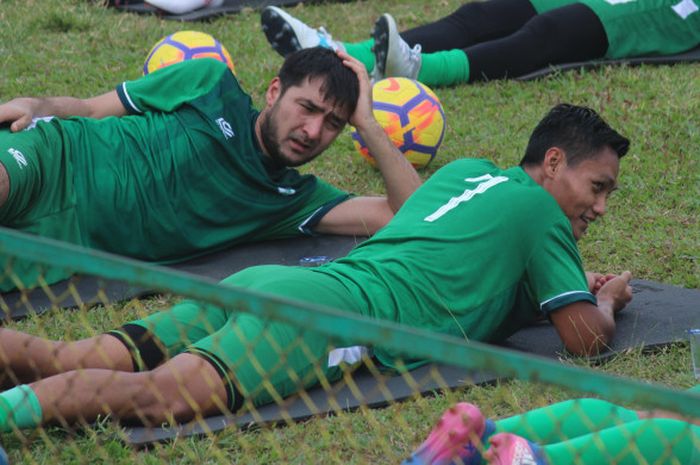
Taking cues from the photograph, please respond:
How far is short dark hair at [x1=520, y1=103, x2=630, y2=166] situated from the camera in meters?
4.31

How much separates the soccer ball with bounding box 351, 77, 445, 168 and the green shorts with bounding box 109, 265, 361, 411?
2.18m

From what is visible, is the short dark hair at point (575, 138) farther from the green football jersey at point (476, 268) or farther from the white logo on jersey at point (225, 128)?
the white logo on jersey at point (225, 128)

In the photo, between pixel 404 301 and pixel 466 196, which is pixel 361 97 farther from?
pixel 404 301

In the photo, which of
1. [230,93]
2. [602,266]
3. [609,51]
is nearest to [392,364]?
[602,266]

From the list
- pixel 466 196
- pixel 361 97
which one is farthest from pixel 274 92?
pixel 466 196

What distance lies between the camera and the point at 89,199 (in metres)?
4.86

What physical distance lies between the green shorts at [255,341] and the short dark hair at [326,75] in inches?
50.0

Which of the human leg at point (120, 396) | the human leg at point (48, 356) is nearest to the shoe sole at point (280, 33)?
the human leg at point (48, 356)

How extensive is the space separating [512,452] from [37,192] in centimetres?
252

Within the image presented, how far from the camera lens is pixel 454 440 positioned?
9.90 ft

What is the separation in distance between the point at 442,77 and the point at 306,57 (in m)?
2.27

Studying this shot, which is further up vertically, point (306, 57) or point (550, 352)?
point (306, 57)

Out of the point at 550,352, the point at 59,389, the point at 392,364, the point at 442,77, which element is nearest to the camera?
the point at 59,389

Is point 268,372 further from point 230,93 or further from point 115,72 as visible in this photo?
point 115,72
